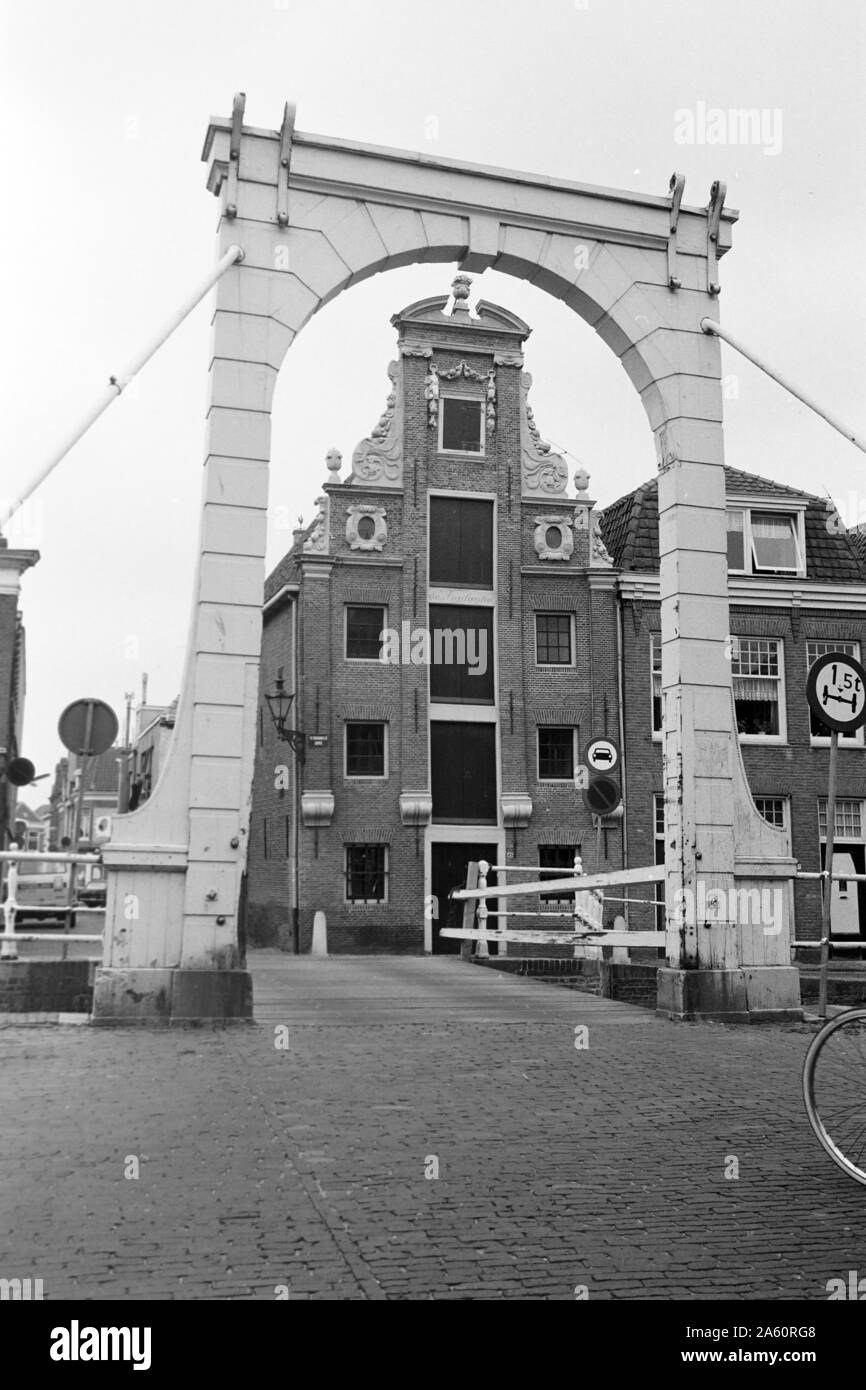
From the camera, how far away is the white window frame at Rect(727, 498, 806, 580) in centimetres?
2909

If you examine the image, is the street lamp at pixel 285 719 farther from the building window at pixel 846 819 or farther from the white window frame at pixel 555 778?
the building window at pixel 846 819

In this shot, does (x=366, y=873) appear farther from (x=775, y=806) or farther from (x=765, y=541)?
(x=765, y=541)

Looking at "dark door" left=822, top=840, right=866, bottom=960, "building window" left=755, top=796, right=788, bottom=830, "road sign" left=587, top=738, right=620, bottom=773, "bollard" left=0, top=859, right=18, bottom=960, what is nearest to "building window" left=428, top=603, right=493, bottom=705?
"building window" left=755, top=796, right=788, bottom=830

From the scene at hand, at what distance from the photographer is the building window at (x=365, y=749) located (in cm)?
2675

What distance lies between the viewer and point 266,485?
10.0 m

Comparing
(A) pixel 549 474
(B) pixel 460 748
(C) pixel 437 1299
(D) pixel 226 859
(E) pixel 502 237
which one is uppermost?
(A) pixel 549 474

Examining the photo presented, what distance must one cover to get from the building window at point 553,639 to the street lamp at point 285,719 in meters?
5.58

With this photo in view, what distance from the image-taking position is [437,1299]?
11.9ft

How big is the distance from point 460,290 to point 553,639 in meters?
8.05

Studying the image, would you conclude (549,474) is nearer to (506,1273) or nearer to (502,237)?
(502,237)

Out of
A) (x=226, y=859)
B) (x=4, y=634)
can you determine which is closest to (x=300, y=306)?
(x=226, y=859)

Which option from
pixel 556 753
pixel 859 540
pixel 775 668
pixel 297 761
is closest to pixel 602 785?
pixel 297 761

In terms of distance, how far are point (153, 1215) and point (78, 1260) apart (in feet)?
1.75

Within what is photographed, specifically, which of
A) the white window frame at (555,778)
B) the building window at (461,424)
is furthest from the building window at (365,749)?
the building window at (461,424)
